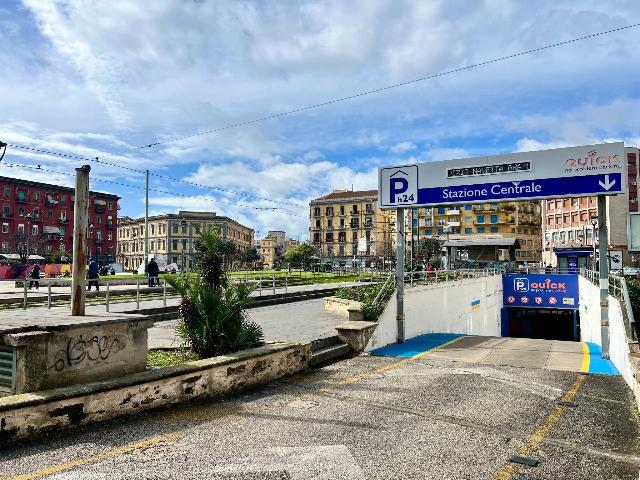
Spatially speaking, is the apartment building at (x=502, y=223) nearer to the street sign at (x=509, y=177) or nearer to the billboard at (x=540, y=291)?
the billboard at (x=540, y=291)

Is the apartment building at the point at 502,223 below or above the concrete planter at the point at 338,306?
above

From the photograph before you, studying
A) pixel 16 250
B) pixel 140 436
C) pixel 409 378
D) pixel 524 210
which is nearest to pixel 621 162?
pixel 409 378

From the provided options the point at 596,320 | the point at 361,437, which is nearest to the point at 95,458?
the point at 361,437

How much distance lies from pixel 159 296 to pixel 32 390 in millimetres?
15119

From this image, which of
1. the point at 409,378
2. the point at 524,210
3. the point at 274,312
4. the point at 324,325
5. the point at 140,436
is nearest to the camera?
the point at 140,436

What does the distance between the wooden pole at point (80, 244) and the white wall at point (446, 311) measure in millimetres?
6319

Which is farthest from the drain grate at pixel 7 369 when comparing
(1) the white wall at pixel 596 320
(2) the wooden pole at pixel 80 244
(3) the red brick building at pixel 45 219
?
(3) the red brick building at pixel 45 219

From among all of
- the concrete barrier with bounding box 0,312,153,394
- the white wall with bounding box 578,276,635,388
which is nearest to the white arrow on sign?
the white wall with bounding box 578,276,635,388

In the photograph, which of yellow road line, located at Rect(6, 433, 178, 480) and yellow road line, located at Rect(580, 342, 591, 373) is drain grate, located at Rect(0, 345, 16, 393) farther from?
yellow road line, located at Rect(580, 342, 591, 373)

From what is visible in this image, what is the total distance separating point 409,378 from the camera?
8242 mm


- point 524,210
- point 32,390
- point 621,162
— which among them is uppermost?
point 524,210

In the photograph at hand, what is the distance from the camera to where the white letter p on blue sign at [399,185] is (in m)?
12.5

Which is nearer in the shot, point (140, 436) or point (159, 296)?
point (140, 436)

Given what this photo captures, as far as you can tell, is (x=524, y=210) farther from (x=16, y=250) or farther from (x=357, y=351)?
(x=357, y=351)
